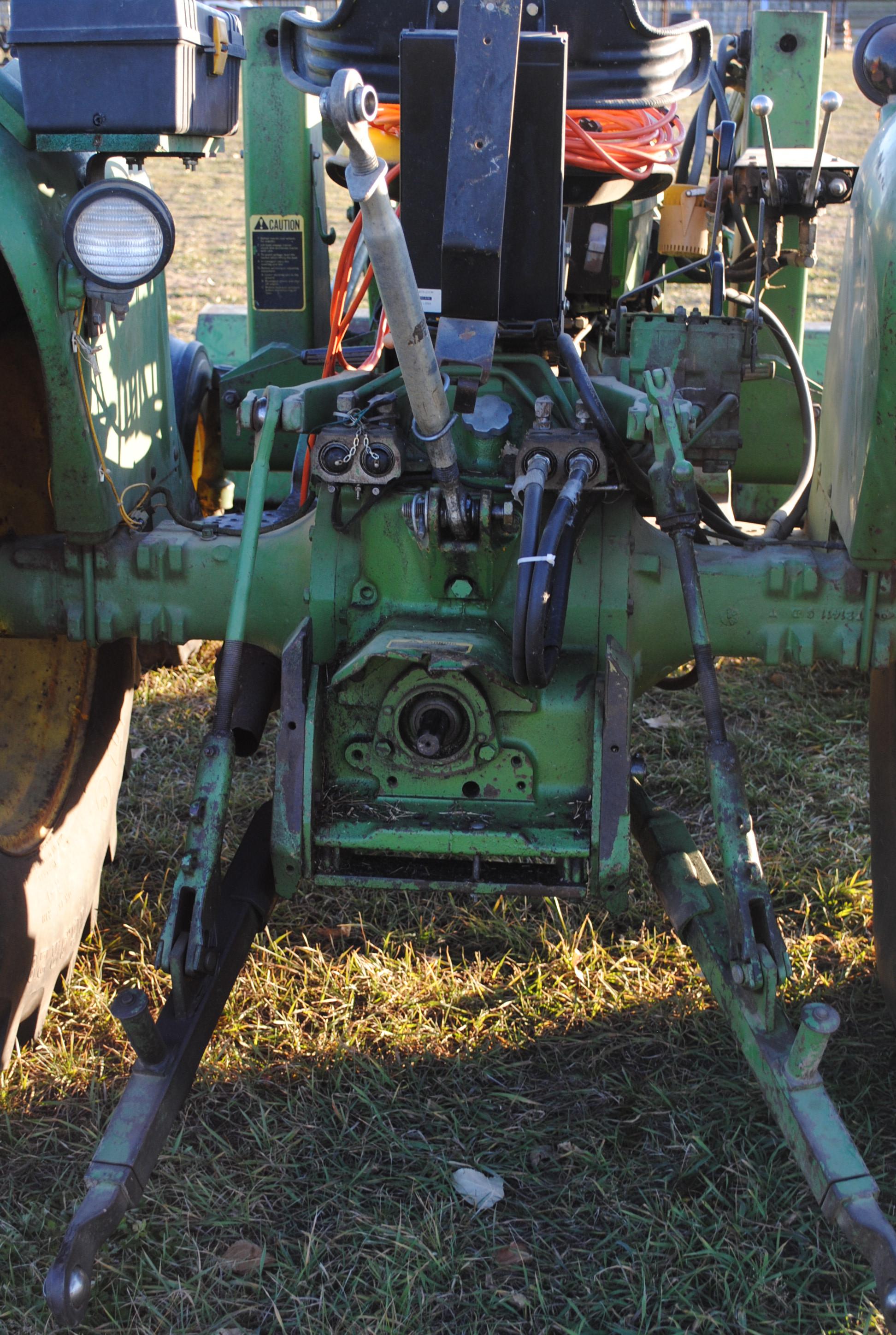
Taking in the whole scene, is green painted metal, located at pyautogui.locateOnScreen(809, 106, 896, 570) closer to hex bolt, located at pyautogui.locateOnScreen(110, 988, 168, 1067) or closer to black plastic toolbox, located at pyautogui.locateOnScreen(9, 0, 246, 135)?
black plastic toolbox, located at pyautogui.locateOnScreen(9, 0, 246, 135)

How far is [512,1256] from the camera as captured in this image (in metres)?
1.93

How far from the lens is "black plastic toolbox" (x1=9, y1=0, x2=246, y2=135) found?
6.00 ft

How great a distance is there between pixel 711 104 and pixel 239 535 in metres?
1.82

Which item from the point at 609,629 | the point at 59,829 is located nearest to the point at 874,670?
the point at 609,629

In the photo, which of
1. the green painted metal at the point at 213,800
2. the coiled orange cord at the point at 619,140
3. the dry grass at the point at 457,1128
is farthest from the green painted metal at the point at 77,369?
the dry grass at the point at 457,1128

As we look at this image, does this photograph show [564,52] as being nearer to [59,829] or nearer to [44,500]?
[44,500]

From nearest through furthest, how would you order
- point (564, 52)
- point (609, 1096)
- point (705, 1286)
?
point (705, 1286) → point (564, 52) → point (609, 1096)

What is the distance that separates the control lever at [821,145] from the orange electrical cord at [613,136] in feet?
0.90

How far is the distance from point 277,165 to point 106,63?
132 cm

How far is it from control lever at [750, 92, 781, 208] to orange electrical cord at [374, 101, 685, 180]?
16 centimetres

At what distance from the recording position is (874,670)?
2.33 m

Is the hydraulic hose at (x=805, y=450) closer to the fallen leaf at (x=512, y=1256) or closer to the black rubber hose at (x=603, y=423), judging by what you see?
the black rubber hose at (x=603, y=423)

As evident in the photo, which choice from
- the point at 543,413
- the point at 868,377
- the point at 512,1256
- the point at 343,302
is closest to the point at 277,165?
the point at 343,302

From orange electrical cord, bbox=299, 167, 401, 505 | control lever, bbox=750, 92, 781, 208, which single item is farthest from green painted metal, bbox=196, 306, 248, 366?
control lever, bbox=750, 92, 781, 208
